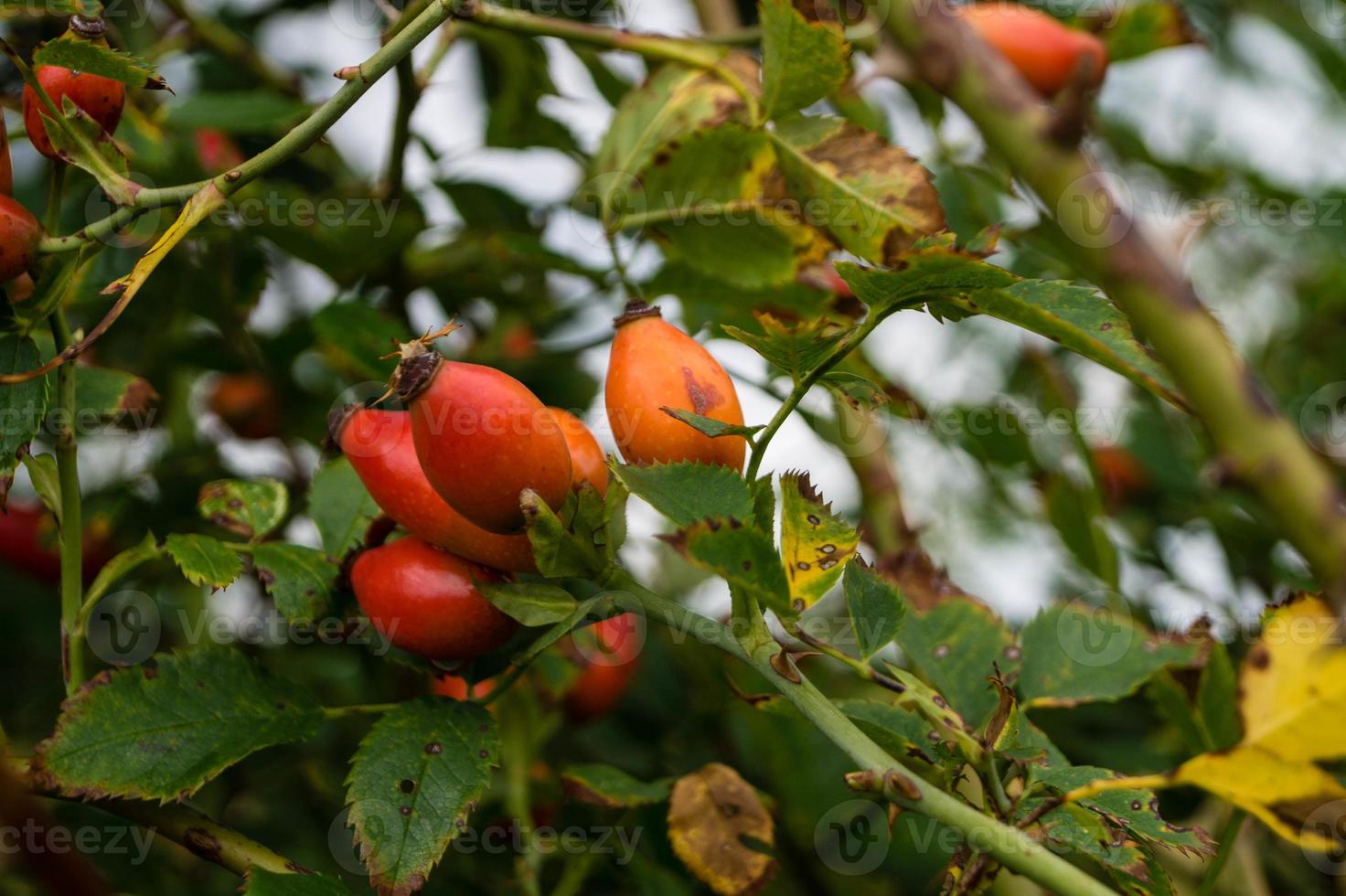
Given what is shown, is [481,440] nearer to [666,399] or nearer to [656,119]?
[666,399]

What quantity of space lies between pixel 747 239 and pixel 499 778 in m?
0.74

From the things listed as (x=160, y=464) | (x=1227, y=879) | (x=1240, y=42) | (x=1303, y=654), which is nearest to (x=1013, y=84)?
(x=1303, y=654)

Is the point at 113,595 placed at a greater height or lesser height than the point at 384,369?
lesser

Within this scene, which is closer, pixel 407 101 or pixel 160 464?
pixel 407 101

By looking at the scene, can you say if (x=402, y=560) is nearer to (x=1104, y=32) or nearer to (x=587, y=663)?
(x=587, y=663)

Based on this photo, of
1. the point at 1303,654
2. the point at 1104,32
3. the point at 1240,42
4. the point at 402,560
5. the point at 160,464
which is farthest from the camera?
the point at 1240,42

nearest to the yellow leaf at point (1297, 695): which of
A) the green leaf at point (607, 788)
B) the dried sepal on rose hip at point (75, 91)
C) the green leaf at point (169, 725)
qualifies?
the green leaf at point (607, 788)

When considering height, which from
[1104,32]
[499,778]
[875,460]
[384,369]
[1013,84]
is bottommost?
[499,778]

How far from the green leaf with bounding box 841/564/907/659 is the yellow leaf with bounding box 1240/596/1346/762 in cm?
25

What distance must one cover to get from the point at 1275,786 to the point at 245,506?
0.83m

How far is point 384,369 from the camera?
49.7 inches

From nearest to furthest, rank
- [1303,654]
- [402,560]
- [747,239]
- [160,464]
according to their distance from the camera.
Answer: [1303,654]
[402,560]
[747,239]
[160,464]

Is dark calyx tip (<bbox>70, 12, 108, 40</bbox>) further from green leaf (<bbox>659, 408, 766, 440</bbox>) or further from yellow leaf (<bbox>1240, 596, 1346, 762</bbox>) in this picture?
yellow leaf (<bbox>1240, 596, 1346, 762</bbox>)

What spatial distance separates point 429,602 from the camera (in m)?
0.81
